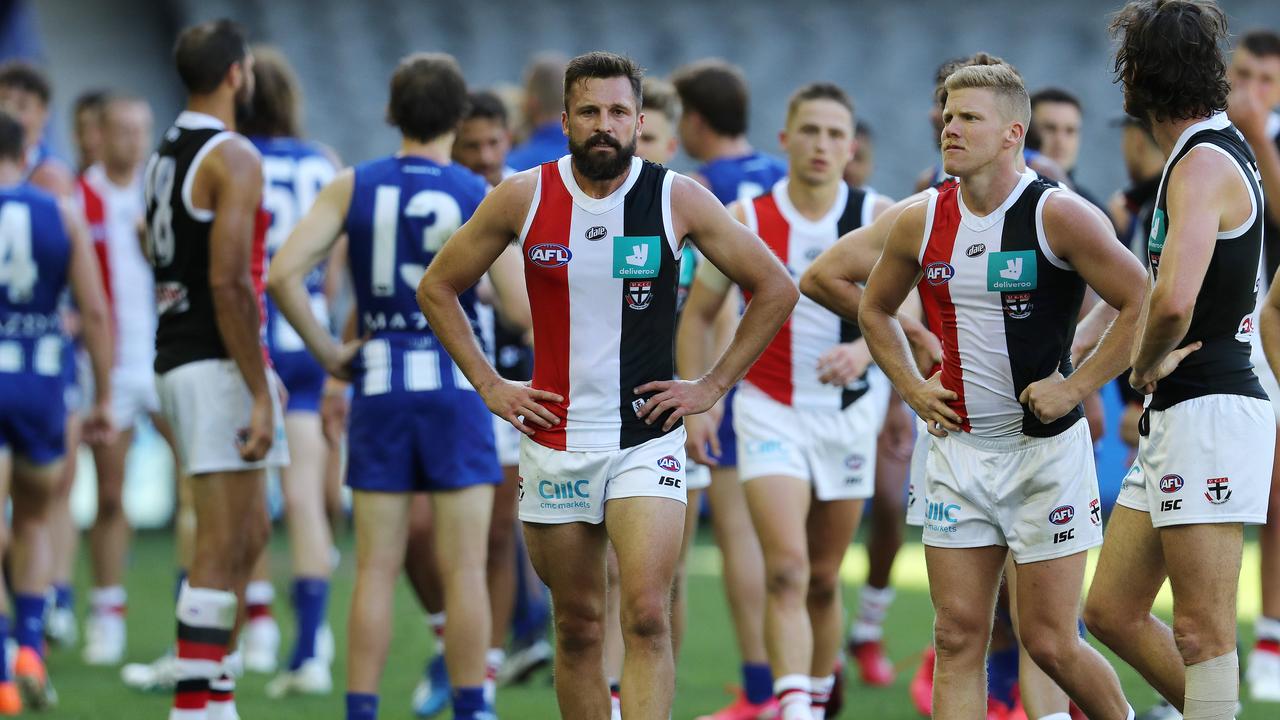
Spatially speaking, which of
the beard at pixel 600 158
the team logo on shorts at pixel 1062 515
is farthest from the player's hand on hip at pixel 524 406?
the team logo on shorts at pixel 1062 515

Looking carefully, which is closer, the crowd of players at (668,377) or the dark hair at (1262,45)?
the crowd of players at (668,377)

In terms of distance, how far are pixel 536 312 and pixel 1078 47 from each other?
1372cm

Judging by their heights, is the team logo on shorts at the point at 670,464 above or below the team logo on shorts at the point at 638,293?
below

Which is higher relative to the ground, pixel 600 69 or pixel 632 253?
pixel 600 69

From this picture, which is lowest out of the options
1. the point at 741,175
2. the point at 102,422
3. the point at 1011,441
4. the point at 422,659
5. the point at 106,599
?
the point at 422,659

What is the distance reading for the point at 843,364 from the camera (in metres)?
6.39

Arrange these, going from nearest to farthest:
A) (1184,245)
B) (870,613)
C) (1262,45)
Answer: (1184,245) → (1262,45) → (870,613)

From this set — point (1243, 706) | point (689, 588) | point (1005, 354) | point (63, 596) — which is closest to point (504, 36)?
point (689, 588)

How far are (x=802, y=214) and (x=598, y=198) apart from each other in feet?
6.59

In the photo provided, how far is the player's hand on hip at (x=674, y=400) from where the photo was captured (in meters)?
5.00

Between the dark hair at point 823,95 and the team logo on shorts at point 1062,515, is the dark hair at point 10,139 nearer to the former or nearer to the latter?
the dark hair at point 823,95

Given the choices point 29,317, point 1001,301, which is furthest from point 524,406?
point 29,317

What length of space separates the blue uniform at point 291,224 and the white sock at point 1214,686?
16.1 feet

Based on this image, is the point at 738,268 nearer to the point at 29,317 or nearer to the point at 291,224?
the point at 291,224
